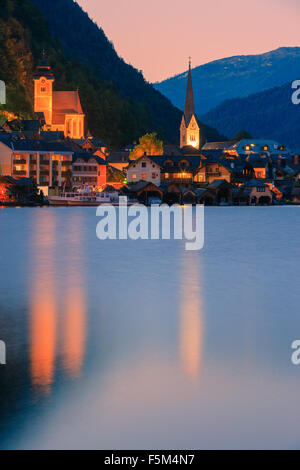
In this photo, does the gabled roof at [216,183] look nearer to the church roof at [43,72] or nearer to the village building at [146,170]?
the village building at [146,170]

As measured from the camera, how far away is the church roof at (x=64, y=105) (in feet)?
459

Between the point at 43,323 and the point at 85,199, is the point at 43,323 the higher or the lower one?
the lower one

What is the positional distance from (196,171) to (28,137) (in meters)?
27.4

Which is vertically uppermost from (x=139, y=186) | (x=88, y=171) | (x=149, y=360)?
(x=88, y=171)

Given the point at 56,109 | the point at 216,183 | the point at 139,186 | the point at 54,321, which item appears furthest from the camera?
the point at 56,109

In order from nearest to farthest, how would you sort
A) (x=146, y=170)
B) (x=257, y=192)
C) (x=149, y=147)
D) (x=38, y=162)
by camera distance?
(x=38, y=162) → (x=146, y=170) → (x=257, y=192) → (x=149, y=147)

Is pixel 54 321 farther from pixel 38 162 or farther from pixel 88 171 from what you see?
pixel 88 171

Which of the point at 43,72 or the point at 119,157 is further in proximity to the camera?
the point at 43,72

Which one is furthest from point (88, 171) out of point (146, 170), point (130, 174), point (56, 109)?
point (56, 109)

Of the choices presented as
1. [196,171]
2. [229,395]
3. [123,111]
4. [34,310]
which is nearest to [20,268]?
[34,310]

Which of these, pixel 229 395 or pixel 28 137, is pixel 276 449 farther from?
pixel 28 137

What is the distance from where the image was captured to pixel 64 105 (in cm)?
14100

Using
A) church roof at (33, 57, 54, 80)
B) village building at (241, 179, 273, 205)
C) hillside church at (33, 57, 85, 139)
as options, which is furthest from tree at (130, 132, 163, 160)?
church roof at (33, 57, 54, 80)

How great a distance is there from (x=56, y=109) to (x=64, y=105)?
6.46 feet
